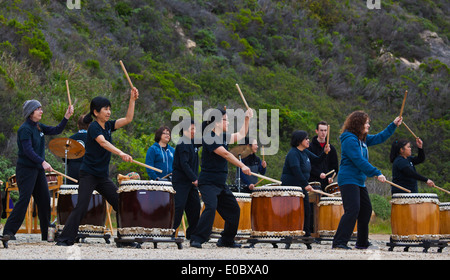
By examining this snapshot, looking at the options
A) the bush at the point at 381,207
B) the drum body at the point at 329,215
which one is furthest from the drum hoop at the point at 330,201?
the bush at the point at 381,207

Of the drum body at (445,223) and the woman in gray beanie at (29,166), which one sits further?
the drum body at (445,223)

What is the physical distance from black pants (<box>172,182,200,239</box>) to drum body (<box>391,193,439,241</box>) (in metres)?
2.95

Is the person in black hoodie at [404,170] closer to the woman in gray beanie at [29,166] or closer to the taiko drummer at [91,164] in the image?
the taiko drummer at [91,164]

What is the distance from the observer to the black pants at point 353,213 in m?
8.54

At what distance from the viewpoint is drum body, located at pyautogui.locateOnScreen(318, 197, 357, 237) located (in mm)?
11438

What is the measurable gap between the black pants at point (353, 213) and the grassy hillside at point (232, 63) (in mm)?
8608

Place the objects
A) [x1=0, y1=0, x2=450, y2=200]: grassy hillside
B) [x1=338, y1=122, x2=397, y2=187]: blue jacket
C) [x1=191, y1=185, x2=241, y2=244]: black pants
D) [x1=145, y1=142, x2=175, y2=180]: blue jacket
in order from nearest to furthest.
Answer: [x1=338, y1=122, x2=397, y2=187]: blue jacket → [x1=191, y1=185, x2=241, y2=244]: black pants → [x1=145, y1=142, x2=175, y2=180]: blue jacket → [x1=0, y1=0, x2=450, y2=200]: grassy hillside

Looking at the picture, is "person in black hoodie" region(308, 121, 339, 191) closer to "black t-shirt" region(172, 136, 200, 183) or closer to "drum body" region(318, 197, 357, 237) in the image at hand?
"drum body" region(318, 197, 357, 237)

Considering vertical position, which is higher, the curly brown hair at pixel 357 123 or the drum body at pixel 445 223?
the curly brown hair at pixel 357 123

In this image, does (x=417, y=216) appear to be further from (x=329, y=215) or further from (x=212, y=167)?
(x=212, y=167)

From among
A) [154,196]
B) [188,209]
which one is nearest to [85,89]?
[188,209]

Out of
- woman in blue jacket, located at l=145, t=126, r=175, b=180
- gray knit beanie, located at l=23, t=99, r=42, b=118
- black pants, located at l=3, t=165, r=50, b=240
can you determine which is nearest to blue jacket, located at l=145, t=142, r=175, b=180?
woman in blue jacket, located at l=145, t=126, r=175, b=180

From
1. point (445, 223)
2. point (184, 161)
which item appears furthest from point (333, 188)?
point (184, 161)

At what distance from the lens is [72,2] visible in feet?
86.7
